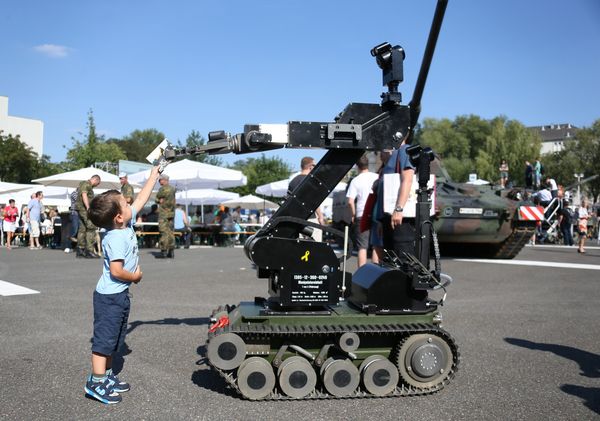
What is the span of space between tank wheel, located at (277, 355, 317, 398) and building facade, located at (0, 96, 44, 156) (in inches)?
2802

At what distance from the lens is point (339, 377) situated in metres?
3.68

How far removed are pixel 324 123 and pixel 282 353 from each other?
5.09 feet

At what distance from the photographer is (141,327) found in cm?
567

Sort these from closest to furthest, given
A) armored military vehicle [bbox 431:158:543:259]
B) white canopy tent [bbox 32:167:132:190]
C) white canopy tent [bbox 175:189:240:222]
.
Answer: armored military vehicle [bbox 431:158:543:259], white canopy tent [bbox 32:167:132:190], white canopy tent [bbox 175:189:240:222]

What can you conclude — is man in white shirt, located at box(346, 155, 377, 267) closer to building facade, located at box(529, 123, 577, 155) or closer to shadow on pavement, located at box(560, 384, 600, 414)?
shadow on pavement, located at box(560, 384, 600, 414)

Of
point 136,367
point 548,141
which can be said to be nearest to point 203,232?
point 136,367

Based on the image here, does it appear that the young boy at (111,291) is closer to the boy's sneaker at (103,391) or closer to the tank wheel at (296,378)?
Answer: the boy's sneaker at (103,391)

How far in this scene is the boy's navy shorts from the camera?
145 inches

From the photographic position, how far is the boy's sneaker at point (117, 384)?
369cm

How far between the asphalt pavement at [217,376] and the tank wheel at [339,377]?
74 mm

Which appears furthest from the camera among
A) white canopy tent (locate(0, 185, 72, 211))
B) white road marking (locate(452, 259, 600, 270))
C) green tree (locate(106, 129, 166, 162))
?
green tree (locate(106, 129, 166, 162))

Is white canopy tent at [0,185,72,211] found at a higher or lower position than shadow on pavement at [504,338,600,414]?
higher

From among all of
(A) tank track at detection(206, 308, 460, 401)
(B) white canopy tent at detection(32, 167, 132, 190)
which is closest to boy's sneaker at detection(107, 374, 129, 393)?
(A) tank track at detection(206, 308, 460, 401)

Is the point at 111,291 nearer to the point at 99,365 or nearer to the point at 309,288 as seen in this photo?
the point at 99,365
